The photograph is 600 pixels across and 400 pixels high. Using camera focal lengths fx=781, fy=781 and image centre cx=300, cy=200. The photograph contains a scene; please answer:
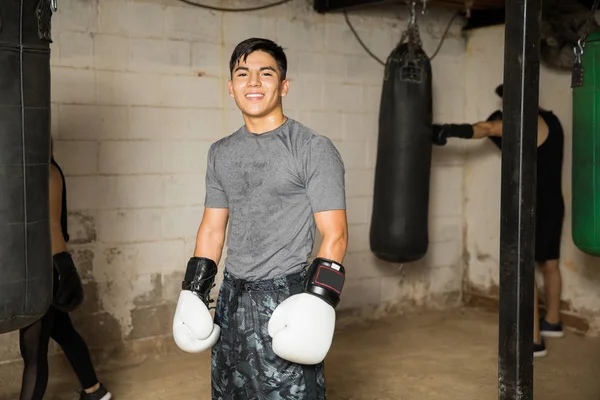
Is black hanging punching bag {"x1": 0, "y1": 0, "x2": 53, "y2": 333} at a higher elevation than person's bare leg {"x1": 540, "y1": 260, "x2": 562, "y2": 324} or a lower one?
higher

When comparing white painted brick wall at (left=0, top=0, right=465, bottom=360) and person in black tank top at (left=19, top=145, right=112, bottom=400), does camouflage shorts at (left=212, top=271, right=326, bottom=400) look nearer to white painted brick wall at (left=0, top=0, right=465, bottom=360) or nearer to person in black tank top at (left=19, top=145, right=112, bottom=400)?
person in black tank top at (left=19, top=145, right=112, bottom=400)

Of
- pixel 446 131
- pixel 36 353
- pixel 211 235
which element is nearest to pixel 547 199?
pixel 446 131

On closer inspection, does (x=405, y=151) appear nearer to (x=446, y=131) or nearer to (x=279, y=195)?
(x=446, y=131)

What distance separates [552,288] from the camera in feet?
17.0

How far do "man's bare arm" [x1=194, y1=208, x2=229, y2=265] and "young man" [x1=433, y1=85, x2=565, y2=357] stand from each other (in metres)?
2.53

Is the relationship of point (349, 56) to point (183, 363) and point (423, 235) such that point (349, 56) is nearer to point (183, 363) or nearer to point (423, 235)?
point (423, 235)

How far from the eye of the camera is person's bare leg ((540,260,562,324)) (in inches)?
204

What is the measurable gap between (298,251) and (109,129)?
7.84 ft

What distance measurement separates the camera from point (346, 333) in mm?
5414

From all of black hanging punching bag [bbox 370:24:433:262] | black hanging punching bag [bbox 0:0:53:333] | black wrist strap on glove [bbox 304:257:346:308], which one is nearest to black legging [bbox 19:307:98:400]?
black hanging punching bag [bbox 0:0:53:333]

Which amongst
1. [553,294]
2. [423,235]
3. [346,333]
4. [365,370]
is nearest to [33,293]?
[365,370]

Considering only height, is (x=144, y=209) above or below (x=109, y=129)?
below

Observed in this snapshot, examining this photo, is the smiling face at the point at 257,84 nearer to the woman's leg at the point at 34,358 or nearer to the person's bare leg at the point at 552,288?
the woman's leg at the point at 34,358

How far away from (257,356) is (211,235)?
1.52 feet
